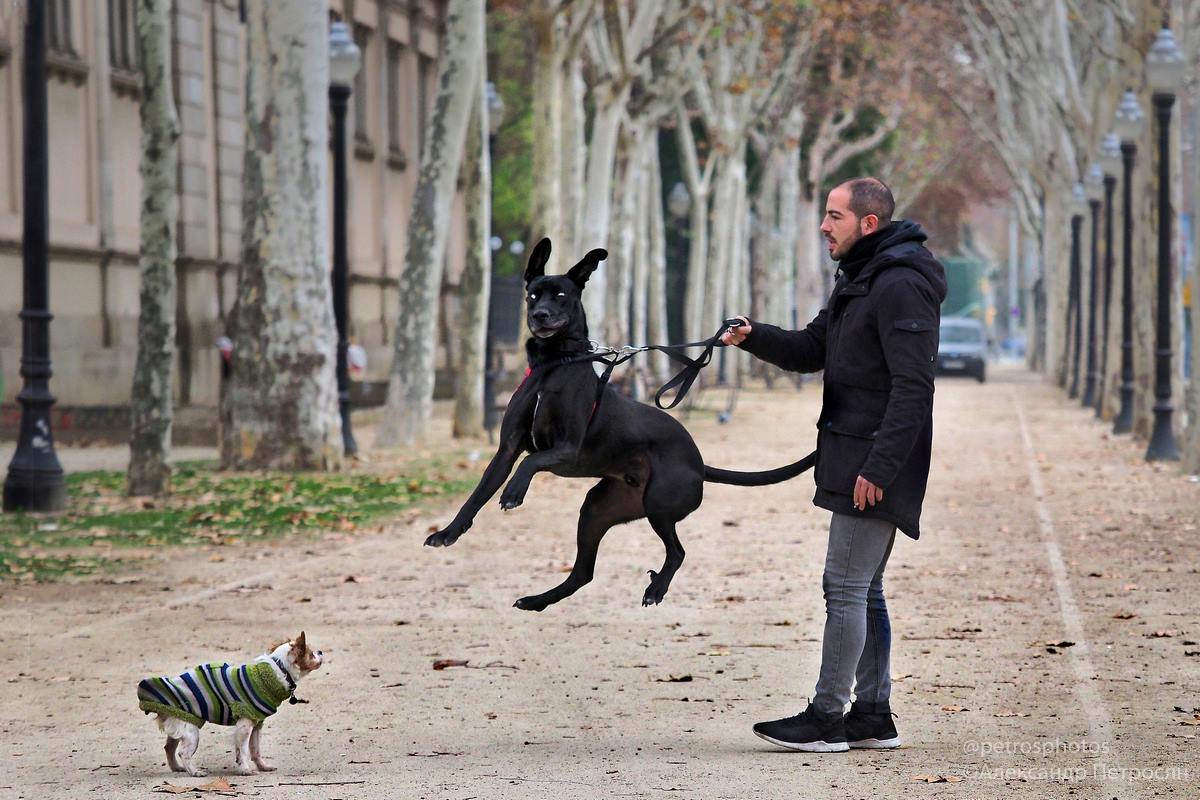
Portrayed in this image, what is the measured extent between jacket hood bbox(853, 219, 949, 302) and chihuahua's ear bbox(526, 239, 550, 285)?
122 cm

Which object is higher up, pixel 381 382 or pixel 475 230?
pixel 475 230

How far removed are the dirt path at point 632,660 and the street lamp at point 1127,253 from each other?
31.0 feet

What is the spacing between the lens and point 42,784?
6.41 metres

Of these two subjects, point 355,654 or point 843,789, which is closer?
point 843,789

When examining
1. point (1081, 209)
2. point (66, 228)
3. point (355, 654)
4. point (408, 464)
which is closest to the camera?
point (355, 654)

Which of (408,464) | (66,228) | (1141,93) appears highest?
(1141,93)

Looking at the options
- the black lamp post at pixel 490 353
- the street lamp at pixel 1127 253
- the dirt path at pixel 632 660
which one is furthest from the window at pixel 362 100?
the dirt path at pixel 632 660

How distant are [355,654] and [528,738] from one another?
82.3 inches

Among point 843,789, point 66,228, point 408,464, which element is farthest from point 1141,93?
point 843,789

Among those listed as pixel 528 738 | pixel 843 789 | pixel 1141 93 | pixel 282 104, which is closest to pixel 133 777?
pixel 528 738

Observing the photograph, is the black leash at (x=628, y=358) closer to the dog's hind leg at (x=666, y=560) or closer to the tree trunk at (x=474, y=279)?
the dog's hind leg at (x=666, y=560)

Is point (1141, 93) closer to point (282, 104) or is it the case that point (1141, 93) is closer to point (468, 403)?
point (468, 403)

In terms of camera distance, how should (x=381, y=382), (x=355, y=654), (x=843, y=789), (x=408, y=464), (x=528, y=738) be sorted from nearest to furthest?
(x=843, y=789), (x=528, y=738), (x=355, y=654), (x=408, y=464), (x=381, y=382)

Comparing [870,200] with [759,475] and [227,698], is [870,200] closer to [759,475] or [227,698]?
[759,475]
